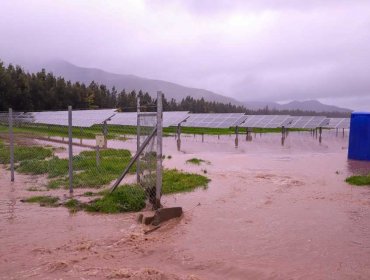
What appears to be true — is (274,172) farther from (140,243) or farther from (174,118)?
(174,118)

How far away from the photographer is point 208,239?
259 inches

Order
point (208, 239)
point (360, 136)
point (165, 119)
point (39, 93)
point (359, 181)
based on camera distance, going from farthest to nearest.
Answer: point (39, 93) → point (165, 119) → point (360, 136) → point (359, 181) → point (208, 239)

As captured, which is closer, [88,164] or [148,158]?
[148,158]

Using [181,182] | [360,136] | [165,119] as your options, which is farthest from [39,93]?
[181,182]

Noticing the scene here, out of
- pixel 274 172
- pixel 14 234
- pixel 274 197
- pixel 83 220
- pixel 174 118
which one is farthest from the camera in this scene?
pixel 174 118

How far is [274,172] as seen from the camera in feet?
47.0

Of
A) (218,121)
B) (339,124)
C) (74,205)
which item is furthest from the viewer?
(339,124)

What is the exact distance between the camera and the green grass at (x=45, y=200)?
8.86m

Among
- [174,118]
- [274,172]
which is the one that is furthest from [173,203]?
[174,118]

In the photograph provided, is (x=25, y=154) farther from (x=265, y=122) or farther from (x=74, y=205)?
(x=265, y=122)

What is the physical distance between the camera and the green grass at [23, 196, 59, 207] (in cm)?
886

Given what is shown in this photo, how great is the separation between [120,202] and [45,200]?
1756 millimetres

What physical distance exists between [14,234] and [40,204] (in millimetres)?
1969

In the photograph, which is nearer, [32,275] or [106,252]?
[32,275]
